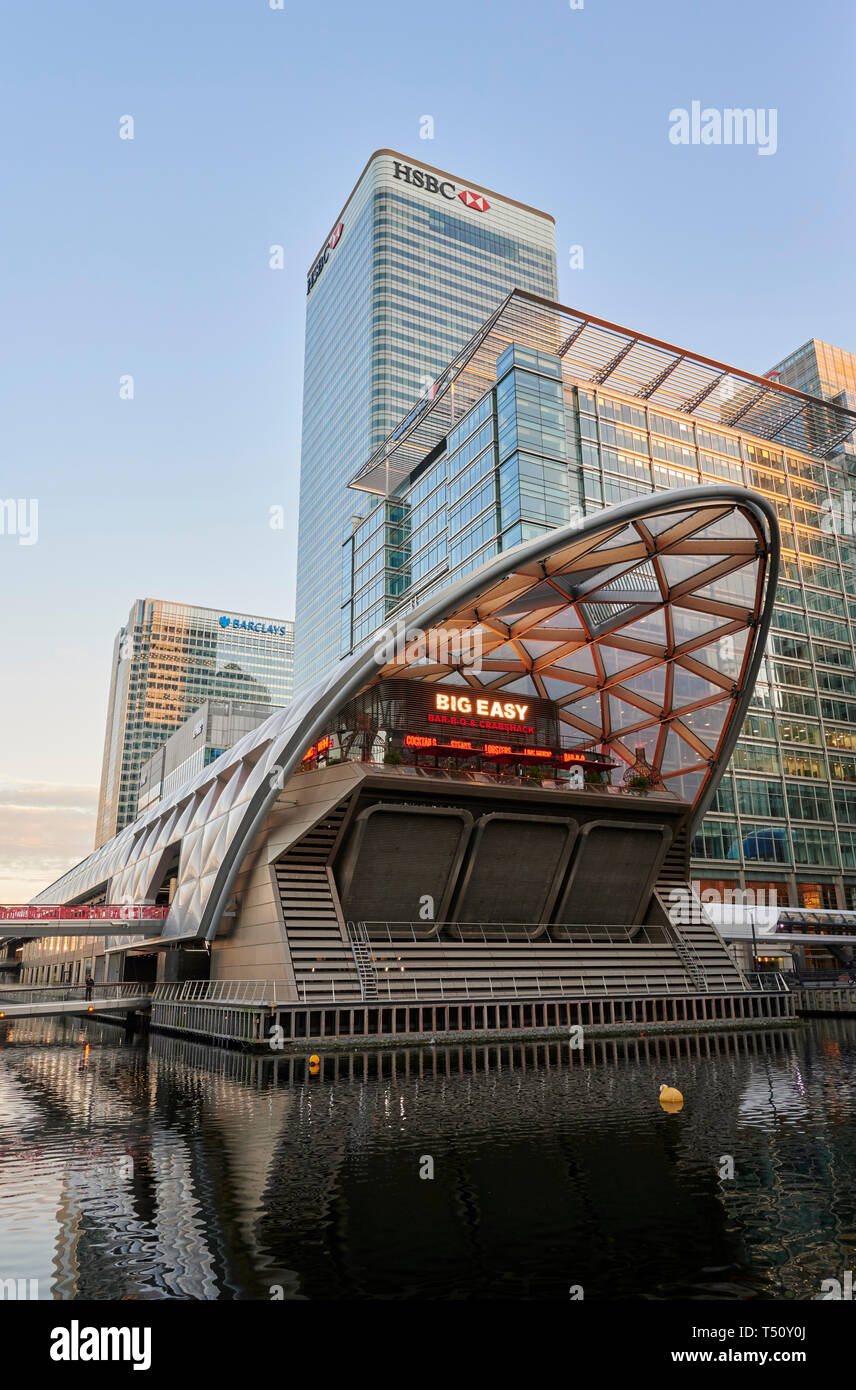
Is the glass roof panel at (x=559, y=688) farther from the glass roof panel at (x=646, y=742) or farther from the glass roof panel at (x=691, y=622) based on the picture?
the glass roof panel at (x=691, y=622)

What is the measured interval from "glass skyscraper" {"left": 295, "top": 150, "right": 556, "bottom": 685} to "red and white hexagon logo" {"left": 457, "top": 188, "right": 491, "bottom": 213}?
28 cm

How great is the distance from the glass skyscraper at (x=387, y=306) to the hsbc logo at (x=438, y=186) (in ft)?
0.83

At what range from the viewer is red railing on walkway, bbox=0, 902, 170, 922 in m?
54.9

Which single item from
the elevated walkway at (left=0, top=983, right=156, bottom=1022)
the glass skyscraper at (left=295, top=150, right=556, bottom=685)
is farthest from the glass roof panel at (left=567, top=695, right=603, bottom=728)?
the glass skyscraper at (left=295, top=150, right=556, bottom=685)

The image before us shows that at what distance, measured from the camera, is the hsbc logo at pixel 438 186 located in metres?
181

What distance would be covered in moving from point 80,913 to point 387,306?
143317 millimetres

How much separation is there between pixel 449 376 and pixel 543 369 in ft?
63.6

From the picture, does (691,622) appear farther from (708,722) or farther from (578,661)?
(708,722)

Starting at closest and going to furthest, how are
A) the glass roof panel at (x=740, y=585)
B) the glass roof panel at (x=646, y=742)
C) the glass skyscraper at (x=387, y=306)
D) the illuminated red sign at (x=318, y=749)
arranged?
the illuminated red sign at (x=318, y=749) < the glass roof panel at (x=740, y=585) < the glass roof panel at (x=646, y=742) < the glass skyscraper at (x=387, y=306)

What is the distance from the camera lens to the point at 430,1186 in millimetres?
15039

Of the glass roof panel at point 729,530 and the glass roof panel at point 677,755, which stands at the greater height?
the glass roof panel at point 729,530

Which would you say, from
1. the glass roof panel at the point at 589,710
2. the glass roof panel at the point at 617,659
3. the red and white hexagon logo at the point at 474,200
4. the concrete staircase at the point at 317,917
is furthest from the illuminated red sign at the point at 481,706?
the red and white hexagon logo at the point at 474,200

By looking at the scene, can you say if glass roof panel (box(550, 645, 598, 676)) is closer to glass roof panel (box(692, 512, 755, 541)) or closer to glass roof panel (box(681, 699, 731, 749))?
glass roof panel (box(681, 699, 731, 749))
